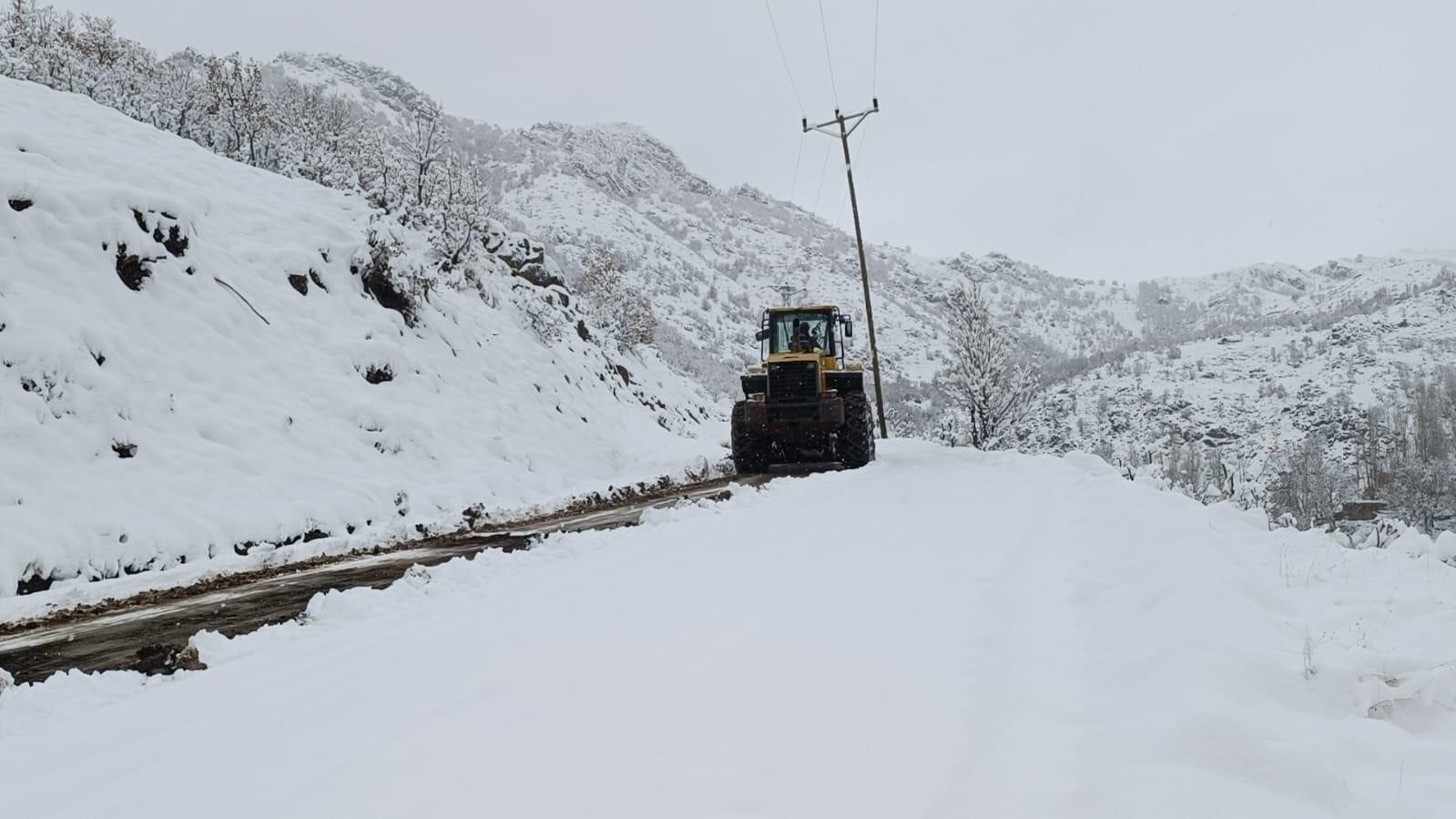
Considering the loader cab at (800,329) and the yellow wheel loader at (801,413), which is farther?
the loader cab at (800,329)

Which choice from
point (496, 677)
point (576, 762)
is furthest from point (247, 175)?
point (576, 762)

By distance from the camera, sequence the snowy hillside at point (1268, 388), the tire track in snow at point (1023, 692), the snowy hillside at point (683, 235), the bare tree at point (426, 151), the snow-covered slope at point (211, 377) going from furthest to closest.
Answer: the snowy hillside at point (683, 235), the snowy hillside at point (1268, 388), the bare tree at point (426, 151), the snow-covered slope at point (211, 377), the tire track in snow at point (1023, 692)

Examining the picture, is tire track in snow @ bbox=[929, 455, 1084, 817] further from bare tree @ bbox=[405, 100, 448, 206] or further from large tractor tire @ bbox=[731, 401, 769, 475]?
bare tree @ bbox=[405, 100, 448, 206]

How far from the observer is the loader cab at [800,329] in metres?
18.2

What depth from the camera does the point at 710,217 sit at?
120 metres

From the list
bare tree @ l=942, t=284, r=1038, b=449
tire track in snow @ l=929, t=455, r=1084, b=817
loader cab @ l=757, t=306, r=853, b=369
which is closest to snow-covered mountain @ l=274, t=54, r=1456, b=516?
bare tree @ l=942, t=284, r=1038, b=449

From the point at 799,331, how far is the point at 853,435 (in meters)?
3.11

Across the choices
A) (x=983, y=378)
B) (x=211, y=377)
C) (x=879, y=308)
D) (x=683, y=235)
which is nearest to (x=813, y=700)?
(x=211, y=377)

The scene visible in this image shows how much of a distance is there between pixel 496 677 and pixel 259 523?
21.0ft

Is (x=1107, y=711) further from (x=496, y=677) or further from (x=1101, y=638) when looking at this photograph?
(x=496, y=677)

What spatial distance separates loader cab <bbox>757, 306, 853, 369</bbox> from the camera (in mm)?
18156

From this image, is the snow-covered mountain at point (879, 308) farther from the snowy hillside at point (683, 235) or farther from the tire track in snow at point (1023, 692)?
the tire track in snow at point (1023, 692)

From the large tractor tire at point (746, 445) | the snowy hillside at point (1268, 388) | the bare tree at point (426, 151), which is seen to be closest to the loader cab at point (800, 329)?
the large tractor tire at point (746, 445)

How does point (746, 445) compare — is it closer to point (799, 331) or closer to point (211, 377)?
point (799, 331)
